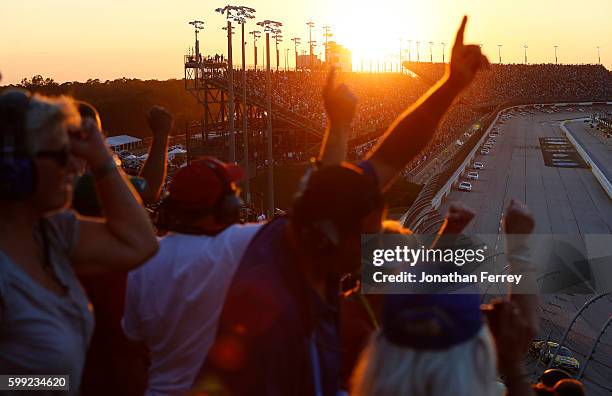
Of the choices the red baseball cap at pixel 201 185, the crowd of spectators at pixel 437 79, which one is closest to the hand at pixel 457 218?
the red baseball cap at pixel 201 185

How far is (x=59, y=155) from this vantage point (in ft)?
5.72

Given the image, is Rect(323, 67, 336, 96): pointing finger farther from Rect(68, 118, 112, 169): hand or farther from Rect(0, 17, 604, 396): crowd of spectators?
Rect(68, 118, 112, 169): hand

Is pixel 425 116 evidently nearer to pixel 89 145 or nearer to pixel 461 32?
pixel 461 32

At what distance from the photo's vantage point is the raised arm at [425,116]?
2260mm

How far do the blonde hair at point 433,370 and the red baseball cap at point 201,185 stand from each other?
104 centimetres

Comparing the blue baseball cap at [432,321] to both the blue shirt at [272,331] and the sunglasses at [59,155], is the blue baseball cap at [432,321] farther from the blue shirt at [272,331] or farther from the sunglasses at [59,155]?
the sunglasses at [59,155]

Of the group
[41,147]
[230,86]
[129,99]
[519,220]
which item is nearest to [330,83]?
[519,220]

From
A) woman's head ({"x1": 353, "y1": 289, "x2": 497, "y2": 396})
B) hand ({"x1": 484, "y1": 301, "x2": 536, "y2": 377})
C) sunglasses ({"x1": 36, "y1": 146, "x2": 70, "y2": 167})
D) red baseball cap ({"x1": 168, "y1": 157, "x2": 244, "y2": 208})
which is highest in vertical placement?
sunglasses ({"x1": 36, "y1": 146, "x2": 70, "y2": 167})

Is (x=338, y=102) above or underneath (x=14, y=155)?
above

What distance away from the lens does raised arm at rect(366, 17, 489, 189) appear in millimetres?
2260

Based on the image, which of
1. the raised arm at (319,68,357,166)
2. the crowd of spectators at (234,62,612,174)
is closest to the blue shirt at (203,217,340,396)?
the raised arm at (319,68,357,166)

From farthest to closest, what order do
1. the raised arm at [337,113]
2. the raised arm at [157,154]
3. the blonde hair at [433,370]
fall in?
the raised arm at [157,154] < the raised arm at [337,113] < the blonde hair at [433,370]

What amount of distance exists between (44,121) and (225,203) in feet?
2.53

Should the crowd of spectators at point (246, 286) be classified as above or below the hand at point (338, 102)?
below
